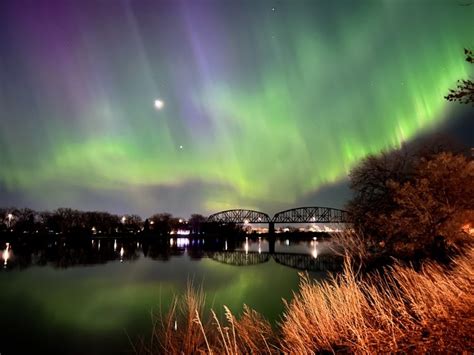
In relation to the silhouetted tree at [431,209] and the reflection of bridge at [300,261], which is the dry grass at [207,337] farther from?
the reflection of bridge at [300,261]

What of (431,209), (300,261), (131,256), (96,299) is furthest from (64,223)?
(431,209)

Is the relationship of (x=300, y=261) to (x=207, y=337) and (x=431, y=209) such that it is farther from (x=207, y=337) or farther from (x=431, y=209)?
(x=207, y=337)

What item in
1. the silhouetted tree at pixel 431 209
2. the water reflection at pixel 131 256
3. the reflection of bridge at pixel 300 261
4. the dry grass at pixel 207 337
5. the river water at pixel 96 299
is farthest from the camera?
the water reflection at pixel 131 256

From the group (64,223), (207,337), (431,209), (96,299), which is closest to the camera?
(207,337)

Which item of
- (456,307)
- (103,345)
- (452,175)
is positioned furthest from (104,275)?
(456,307)

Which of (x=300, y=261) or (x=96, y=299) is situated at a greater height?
(x=300, y=261)

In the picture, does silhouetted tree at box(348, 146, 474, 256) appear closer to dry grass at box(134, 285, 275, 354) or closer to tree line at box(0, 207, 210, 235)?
dry grass at box(134, 285, 275, 354)

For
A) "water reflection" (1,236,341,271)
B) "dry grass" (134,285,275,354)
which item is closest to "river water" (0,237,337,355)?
"water reflection" (1,236,341,271)

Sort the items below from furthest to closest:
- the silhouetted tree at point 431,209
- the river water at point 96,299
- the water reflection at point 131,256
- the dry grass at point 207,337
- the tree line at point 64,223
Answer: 1. the tree line at point 64,223
2. the water reflection at point 131,256
3. the silhouetted tree at point 431,209
4. the river water at point 96,299
5. the dry grass at point 207,337

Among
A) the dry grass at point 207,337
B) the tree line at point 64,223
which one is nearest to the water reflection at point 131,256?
the dry grass at point 207,337

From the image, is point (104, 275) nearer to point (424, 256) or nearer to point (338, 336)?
point (424, 256)

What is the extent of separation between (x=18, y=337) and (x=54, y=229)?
507ft

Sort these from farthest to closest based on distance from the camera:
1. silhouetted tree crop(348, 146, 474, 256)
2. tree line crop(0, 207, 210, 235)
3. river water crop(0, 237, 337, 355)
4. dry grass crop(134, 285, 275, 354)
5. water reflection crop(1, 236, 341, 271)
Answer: tree line crop(0, 207, 210, 235)
water reflection crop(1, 236, 341, 271)
silhouetted tree crop(348, 146, 474, 256)
river water crop(0, 237, 337, 355)
dry grass crop(134, 285, 275, 354)

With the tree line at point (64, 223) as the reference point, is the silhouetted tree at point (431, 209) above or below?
below
